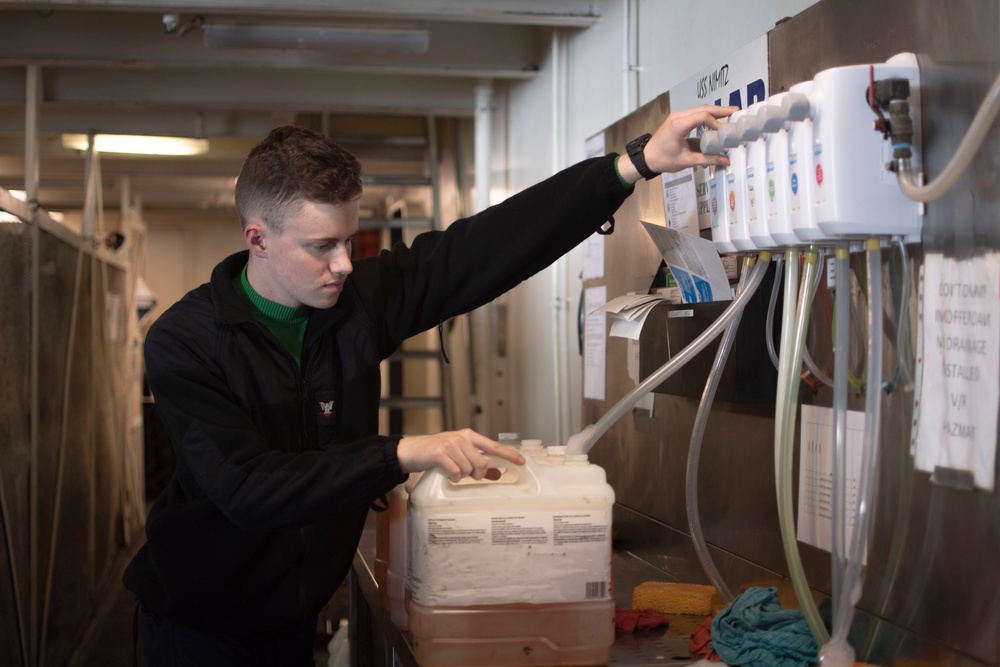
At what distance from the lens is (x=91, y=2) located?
2.63 metres

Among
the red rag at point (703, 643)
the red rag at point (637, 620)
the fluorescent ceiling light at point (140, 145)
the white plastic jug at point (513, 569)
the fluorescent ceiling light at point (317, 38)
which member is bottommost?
the red rag at point (637, 620)

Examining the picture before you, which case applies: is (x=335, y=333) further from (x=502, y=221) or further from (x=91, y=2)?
(x=91, y=2)

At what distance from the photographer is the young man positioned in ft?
4.26

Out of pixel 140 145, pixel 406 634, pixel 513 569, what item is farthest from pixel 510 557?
pixel 140 145

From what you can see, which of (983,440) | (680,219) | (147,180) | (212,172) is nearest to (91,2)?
(680,219)

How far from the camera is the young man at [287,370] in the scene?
130cm

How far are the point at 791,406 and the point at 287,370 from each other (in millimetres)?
767

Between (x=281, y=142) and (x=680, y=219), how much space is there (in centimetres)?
84

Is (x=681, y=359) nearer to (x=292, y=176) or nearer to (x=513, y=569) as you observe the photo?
(x=513, y=569)

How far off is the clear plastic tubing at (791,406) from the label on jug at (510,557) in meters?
0.24

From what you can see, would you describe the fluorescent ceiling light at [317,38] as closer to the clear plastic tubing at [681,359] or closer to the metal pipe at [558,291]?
the metal pipe at [558,291]

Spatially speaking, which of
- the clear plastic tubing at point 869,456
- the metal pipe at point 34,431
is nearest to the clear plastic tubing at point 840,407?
the clear plastic tubing at point 869,456

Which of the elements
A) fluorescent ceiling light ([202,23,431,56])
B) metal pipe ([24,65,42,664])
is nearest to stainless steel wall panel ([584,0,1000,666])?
fluorescent ceiling light ([202,23,431,56])

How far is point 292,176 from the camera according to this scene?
1.38 m
